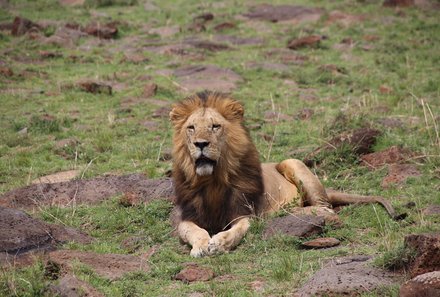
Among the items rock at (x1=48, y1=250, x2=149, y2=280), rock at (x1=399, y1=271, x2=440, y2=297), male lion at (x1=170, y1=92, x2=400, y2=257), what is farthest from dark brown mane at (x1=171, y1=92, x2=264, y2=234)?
rock at (x1=399, y1=271, x2=440, y2=297)

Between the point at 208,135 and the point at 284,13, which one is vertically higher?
the point at 208,135

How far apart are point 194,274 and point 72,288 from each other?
1120 millimetres

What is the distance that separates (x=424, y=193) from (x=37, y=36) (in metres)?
11.1

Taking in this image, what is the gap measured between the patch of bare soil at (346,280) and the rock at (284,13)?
47.2ft

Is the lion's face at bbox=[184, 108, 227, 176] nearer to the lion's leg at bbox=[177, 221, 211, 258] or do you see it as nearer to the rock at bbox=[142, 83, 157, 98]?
the lion's leg at bbox=[177, 221, 211, 258]

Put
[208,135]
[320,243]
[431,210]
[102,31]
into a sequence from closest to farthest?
[320,243], [208,135], [431,210], [102,31]

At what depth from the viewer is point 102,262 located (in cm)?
669

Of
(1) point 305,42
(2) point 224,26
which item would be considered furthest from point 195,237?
(2) point 224,26

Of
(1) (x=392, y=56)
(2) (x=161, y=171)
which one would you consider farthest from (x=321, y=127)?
(1) (x=392, y=56)

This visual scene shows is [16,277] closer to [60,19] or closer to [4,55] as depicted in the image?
[4,55]

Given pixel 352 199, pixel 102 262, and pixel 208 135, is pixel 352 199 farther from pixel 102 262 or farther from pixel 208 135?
pixel 102 262

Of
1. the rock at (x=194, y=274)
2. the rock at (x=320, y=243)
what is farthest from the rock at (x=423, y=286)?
the rock at (x=320, y=243)

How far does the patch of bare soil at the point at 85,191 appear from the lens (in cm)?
893

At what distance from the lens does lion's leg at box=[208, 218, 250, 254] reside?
23.9 feet
